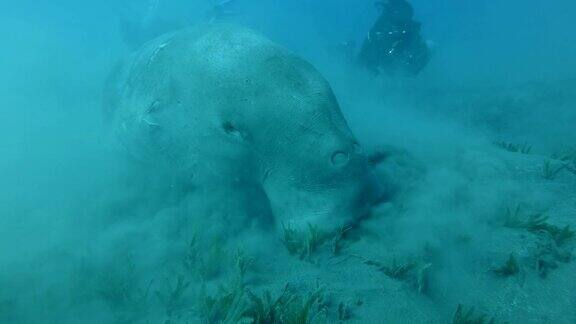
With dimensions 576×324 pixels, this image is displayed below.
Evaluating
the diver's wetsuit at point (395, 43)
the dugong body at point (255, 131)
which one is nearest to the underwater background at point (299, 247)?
the dugong body at point (255, 131)

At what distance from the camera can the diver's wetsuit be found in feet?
39.4

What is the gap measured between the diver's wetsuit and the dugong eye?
377 inches

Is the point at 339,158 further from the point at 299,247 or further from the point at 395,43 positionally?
the point at 395,43

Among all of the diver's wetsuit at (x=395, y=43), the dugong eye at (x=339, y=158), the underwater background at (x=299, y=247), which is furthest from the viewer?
the diver's wetsuit at (x=395, y=43)

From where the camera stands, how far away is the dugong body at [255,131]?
3.65m

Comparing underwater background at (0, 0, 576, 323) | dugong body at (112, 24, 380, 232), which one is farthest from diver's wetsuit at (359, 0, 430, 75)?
dugong body at (112, 24, 380, 232)

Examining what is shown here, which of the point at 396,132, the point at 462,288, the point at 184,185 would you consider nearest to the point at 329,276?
the point at 462,288

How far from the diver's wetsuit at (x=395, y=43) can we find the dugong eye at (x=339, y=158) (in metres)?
9.57

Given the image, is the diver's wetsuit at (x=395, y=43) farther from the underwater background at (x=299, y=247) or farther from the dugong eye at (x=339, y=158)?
the dugong eye at (x=339, y=158)

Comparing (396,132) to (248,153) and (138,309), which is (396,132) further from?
(138,309)

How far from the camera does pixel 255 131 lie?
3734 mm

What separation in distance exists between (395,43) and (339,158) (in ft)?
32.3

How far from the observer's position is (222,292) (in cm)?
347

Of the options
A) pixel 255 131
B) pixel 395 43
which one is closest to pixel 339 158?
pixel 255 131
